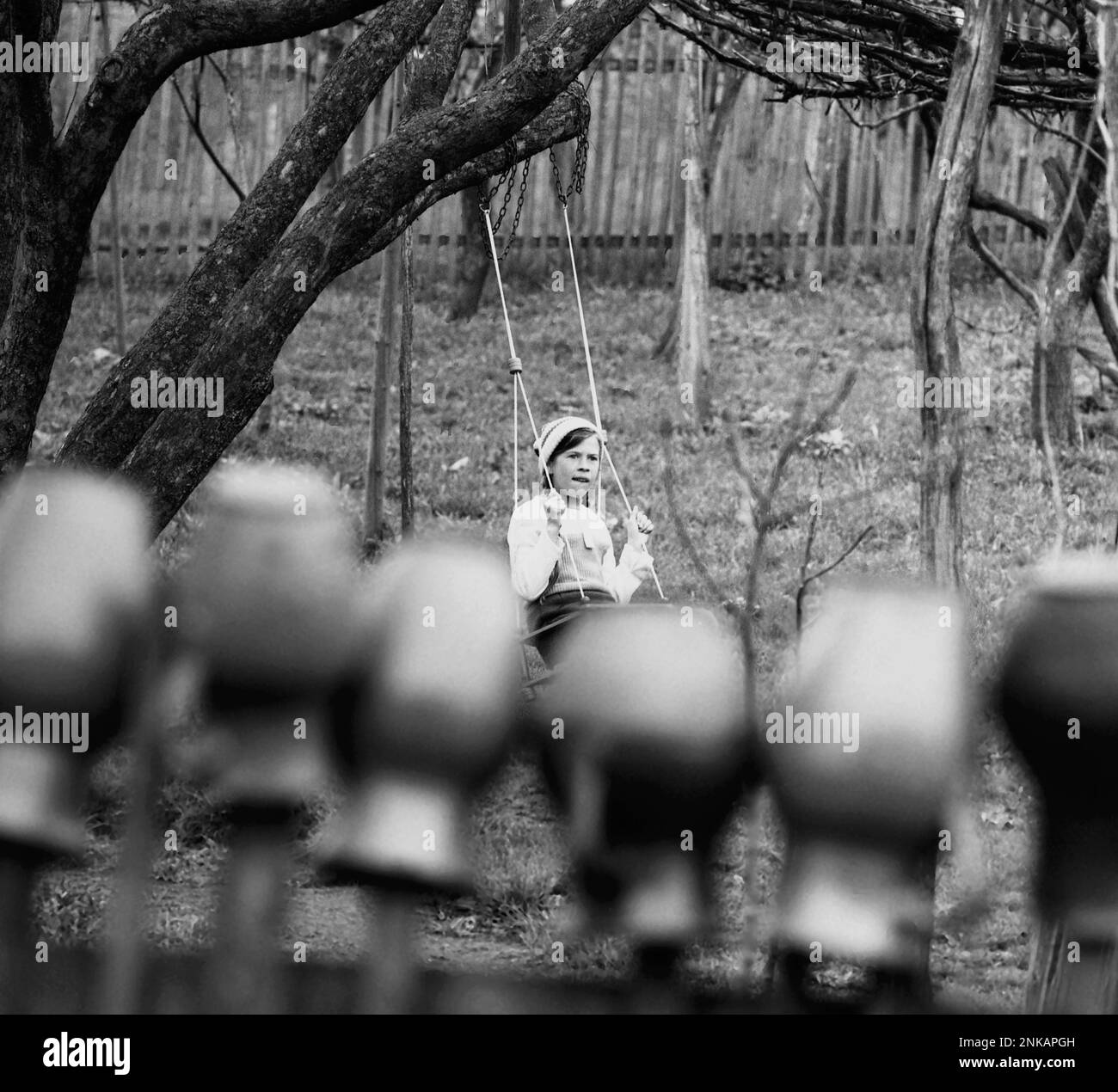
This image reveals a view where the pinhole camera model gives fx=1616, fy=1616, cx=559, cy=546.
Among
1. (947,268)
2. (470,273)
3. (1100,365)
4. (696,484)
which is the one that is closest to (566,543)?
(947,268)

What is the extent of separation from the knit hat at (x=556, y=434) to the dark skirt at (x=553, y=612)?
467 mm

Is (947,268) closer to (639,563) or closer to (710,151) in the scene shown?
(639,563)

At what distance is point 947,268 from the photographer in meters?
3.57

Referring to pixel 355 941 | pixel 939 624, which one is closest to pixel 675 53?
pixel 355 941

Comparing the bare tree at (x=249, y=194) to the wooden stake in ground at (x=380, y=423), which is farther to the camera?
the wooden stake in ground at (x=380, y=423)

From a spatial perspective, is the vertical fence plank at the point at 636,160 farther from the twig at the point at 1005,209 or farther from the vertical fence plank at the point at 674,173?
the twig at the point at 1005,209

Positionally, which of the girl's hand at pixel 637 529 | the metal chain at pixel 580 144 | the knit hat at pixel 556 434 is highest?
the metal chain at pixel 580 144

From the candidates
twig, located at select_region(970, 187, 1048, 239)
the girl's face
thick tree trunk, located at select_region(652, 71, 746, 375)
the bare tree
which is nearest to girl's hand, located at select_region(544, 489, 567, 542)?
the girl's face

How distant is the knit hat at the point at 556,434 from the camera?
5.41 m

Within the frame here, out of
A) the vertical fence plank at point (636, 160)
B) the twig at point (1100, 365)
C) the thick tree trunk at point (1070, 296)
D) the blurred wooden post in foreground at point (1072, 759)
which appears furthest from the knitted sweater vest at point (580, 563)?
the vertical fence plank at point (636, 160)

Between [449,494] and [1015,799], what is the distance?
371cm

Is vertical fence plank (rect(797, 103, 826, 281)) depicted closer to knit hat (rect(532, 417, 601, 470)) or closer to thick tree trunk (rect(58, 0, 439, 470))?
knit hat (rect(532, 417, 601, 470))
